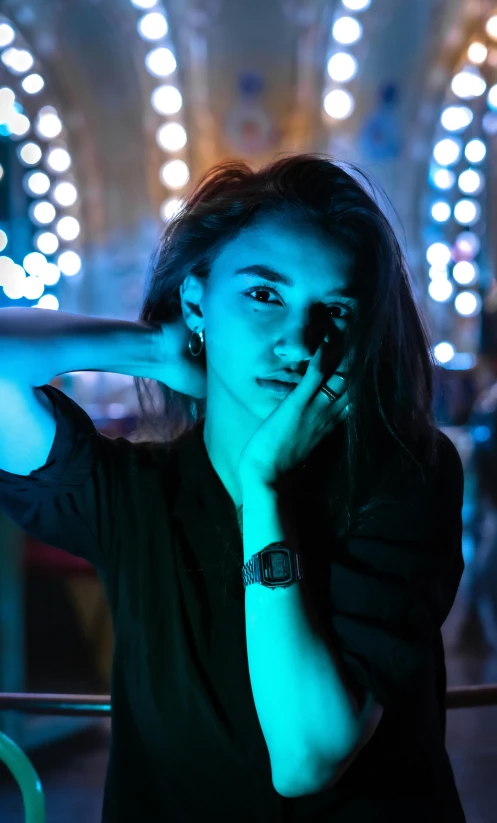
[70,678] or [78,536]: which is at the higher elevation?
[78,536]

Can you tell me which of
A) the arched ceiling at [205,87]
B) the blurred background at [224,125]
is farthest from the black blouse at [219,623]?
the arched ceiling at [205,87]

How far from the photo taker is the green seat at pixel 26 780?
0.84 meters

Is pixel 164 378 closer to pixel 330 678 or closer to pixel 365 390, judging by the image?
pixel 365 390

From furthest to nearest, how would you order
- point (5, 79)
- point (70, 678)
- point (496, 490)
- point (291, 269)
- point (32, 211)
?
1. point (32, 211)
2. point (5, 79)
3. point (496, 490)
4. point (70, 678)
5. point (291, 269)

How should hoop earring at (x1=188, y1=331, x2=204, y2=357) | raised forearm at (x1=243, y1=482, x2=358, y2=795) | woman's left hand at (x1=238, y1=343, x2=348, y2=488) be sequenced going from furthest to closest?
hoop earring at (x1=188, y1=331, x2=204, y2=357) < woman's left hand at (x1=238, y1=343, x2=348, y2=488) < raised forearm at (x1=243, y1=482, x2=358, y2=795)

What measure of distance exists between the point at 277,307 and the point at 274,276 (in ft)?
0.12

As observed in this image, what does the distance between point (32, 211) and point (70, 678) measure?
5495 millimetres

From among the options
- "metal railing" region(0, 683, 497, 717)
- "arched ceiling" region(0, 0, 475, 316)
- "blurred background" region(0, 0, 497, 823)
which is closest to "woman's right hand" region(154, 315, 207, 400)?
"metal railing" region(0, 683, 497, 717)

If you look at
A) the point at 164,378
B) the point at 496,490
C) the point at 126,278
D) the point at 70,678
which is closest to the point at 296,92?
the point at 126,278

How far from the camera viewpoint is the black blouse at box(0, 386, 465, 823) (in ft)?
2.37

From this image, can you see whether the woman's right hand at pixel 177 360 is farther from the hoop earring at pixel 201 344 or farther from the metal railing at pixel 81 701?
the metal railing at pixel 81 701

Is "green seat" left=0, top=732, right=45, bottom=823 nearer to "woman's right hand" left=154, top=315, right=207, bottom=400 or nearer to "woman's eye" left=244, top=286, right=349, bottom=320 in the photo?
"woman's right hand" left=154, top=315, right=207, bottom=400

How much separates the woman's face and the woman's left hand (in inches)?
1.1

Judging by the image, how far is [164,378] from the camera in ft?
3.15
